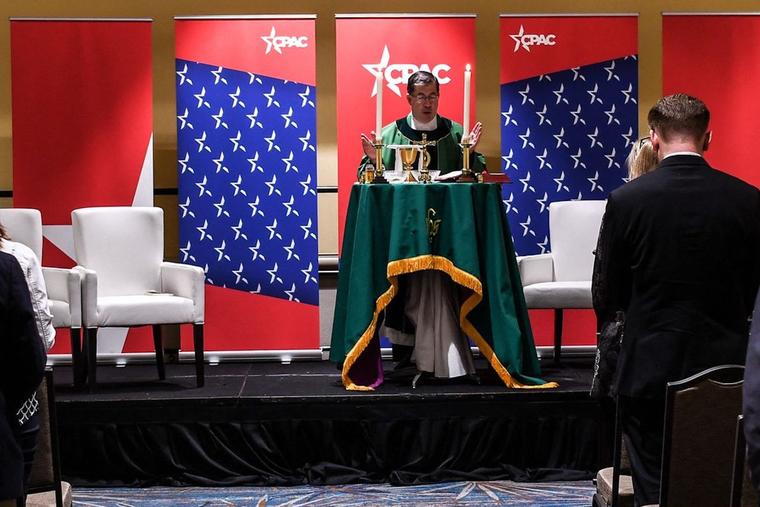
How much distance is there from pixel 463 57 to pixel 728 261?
3962 mm

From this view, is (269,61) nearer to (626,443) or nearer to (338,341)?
(338,341)

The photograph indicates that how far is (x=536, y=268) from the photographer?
244 inches

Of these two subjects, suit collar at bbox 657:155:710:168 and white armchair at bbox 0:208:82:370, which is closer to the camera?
suit collar at bbox 657:155:710:168

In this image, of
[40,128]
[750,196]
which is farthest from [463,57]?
[750,196]

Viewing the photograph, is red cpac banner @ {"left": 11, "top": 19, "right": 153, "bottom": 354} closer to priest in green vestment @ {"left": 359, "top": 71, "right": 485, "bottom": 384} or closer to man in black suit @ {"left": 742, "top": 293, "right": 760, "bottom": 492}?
priest in green vestment @ {"left": 359, "top": 71, "right": 485, "bottom": 384}

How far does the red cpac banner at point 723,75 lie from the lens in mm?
6508

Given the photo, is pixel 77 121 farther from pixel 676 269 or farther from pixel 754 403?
pixel 754 403

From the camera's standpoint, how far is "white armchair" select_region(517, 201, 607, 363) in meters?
6.19

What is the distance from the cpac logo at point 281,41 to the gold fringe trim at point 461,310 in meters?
1.97

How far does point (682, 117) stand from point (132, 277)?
12.6 ft

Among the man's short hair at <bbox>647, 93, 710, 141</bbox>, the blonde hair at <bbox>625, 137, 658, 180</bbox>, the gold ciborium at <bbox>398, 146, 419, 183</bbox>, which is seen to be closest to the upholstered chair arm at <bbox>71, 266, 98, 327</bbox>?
the gold ciborium at <bbox>398, 146, 419, 183</bbox>

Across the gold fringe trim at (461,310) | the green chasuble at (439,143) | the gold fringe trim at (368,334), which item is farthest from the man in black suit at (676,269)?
the green chasuble at (439,143)

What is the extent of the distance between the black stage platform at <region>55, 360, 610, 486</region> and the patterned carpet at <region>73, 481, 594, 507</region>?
82 mm

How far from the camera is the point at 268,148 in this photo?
21.0ft
